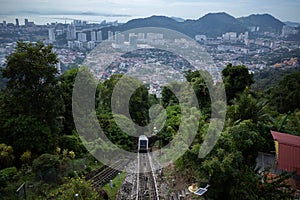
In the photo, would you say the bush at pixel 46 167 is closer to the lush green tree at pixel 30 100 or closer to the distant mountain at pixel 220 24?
the lush green tree at pixel 30 100

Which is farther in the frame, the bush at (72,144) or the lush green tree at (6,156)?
the bush at (72,144)

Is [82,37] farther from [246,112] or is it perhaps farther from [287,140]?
[287,140]

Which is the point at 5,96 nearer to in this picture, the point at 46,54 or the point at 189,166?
the point at 46,54

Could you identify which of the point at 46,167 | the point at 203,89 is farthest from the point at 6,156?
the point at 203,89

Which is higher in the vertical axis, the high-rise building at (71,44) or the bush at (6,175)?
the high-rise building at (71,44)

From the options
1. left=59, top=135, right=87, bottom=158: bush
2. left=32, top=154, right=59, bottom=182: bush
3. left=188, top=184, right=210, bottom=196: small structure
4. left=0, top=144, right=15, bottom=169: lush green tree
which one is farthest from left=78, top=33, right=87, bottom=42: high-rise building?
left=188, top=184, right=210, bottom=196: small structure

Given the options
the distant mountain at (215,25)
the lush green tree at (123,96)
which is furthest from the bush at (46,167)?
the distant mountain at (215,25)
